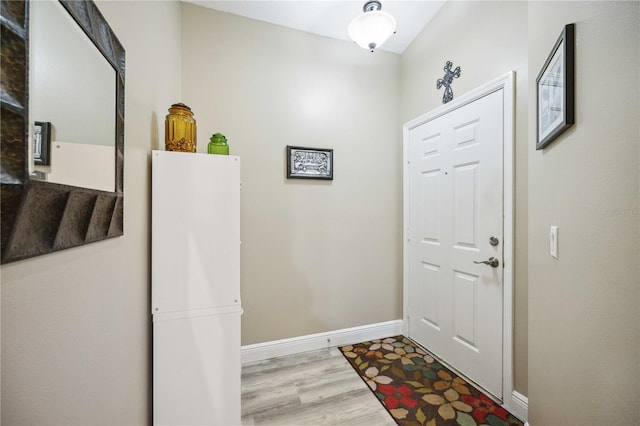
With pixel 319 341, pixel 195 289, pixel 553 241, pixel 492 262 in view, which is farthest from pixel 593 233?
pixel 319 341

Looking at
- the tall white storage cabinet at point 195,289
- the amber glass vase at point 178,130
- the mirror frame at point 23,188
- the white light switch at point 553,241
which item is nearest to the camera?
the mirror frame at point 23,188

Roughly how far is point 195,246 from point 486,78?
2.08 metres

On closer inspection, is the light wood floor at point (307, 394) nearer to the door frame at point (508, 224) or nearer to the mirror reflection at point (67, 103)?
the door frame at point (508, 224)

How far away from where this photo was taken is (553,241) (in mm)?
972

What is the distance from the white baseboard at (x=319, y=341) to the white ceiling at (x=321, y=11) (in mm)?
2711

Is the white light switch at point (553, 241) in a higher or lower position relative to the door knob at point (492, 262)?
higher

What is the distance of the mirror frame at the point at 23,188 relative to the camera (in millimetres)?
398

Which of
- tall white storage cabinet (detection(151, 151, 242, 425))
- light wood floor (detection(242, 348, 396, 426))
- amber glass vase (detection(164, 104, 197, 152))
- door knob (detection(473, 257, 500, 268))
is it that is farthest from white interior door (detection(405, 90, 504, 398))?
amber glass vase (detection(164, 104, 197, 152))

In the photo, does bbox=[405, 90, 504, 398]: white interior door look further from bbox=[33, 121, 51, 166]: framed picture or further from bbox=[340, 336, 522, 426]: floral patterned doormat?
bbox=[33, 121, 51, 166]: framed picture

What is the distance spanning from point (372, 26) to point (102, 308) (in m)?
2.11

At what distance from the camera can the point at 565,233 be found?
896 millimetres

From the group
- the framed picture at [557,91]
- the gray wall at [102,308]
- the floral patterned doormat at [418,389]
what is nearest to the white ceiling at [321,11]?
the gray wall at [102,308]

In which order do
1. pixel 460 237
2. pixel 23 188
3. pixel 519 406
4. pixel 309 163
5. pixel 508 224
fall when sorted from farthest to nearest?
1. pixel 309 163
2. pixel 460 237
3. pixel 508 224
4. pixel 519 406
5. pixel 23 188

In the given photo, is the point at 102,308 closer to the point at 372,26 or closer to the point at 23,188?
the point at 23,188
